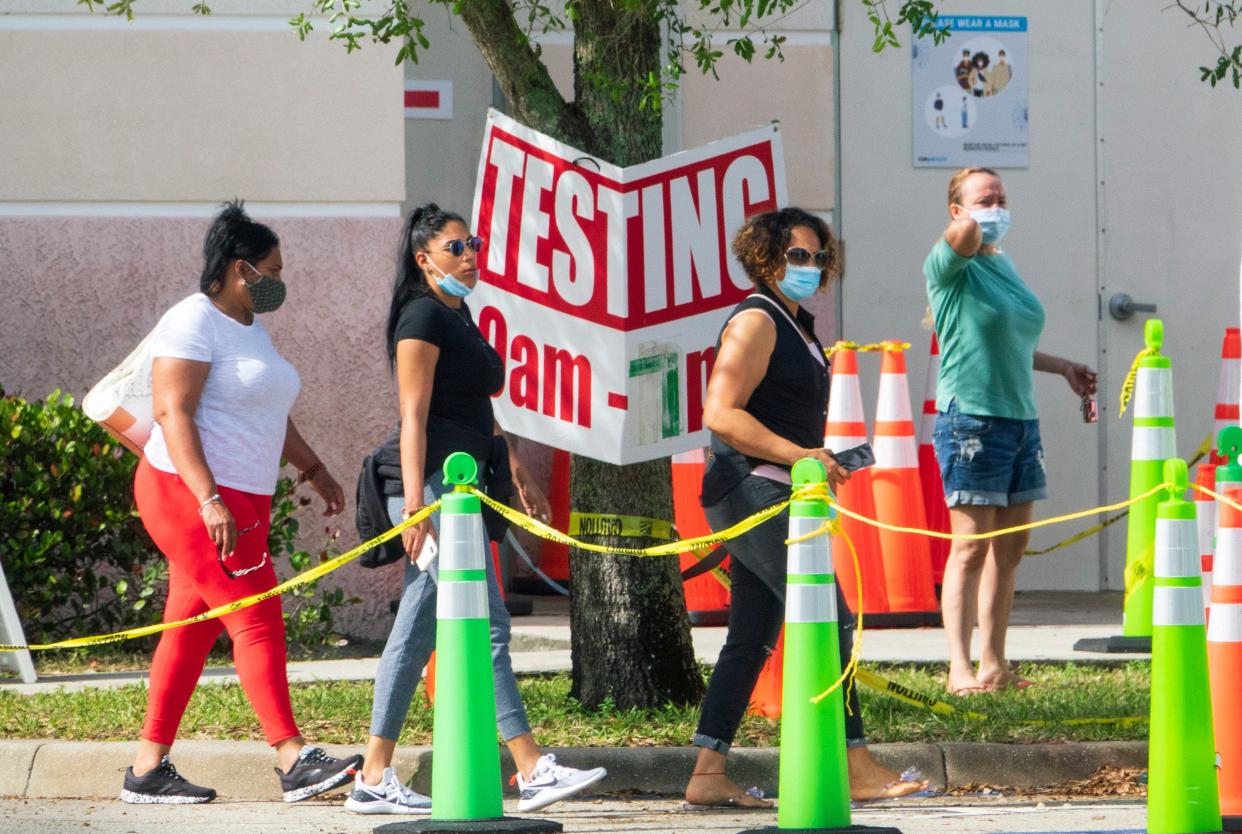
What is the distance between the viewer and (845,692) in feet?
19.6

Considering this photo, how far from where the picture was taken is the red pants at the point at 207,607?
6.23 metres

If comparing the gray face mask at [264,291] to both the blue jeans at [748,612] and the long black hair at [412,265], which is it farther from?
the blue jeans at [748,612]

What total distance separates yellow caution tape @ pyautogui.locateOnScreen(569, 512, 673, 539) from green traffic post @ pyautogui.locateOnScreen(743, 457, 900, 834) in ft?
6.59

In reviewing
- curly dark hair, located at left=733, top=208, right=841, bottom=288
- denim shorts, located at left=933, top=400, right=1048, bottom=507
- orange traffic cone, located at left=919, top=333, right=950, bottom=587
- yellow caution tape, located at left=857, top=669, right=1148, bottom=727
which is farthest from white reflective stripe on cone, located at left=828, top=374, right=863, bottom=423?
curly dark hair, located at left=733, top=208, right=841, bottom=288

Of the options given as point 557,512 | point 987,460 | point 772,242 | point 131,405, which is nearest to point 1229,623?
point 772,242

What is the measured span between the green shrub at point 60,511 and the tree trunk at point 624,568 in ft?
8.73

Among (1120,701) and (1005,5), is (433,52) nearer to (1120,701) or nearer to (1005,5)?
(1005,5)

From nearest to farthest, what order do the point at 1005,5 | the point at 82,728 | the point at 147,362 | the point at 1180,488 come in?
the point at 1180,488 → the point at 147,362 → the point at 82,728 → the point at 1005,5

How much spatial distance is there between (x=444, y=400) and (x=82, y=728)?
75.8 inches

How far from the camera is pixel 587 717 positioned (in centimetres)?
715

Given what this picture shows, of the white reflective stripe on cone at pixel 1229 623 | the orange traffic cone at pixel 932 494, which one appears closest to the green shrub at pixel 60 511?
the orange traffic cone at pixel 932 494

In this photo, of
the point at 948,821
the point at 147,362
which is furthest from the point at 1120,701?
the point at 147,362

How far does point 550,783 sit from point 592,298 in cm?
193

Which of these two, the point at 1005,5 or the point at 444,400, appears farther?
the point at 1005,5
